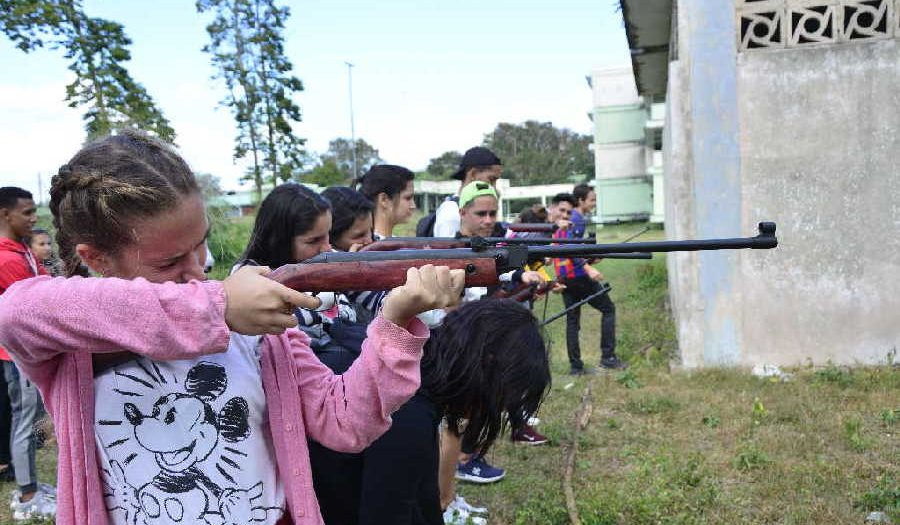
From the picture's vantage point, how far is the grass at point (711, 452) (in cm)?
380

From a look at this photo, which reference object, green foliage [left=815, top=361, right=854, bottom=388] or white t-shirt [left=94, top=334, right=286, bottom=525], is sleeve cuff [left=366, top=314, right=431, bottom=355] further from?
green foliage [left=815, top=361, right=854, bottom=388]

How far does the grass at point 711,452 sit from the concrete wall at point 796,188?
43 cm

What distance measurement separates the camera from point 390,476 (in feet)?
6.32

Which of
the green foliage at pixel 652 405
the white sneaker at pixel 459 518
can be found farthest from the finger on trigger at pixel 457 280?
the green foliage at pixel 652 405

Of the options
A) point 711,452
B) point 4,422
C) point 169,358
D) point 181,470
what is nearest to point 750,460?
point 711,452

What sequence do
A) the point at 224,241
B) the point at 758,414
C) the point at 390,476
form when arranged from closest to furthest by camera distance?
1. the point at 390,476
2. the point at 758,414
3. the point at 224,241

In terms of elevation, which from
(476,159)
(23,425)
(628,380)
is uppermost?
(476,159)

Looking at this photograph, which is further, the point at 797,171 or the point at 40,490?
the point at 797,171

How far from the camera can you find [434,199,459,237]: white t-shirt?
17.2ft

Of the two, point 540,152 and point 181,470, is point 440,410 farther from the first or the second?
point 540,152

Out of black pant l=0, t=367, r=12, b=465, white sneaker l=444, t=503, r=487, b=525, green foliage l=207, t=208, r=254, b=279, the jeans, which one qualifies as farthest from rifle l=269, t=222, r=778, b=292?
green foliage l=207, t=208, r=254, b=279

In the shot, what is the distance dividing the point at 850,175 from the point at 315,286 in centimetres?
603

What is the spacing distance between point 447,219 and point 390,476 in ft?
11.3

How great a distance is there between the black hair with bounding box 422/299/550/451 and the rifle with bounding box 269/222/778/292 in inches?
23.3
